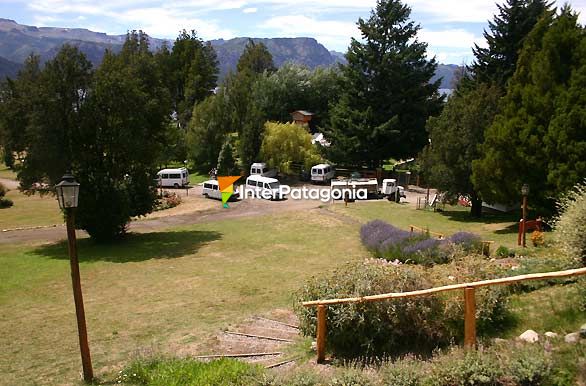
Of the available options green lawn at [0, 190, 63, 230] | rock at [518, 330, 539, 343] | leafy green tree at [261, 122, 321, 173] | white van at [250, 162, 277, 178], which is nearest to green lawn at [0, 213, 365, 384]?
rock at [518, 330, 539, 343]

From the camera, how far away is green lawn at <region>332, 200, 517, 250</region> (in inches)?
854

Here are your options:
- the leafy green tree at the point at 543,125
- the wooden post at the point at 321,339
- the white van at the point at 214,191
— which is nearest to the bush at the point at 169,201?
the white van at the point at 214,191

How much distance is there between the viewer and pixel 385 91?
43094 mm

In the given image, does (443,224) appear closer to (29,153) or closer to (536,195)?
(536,195)

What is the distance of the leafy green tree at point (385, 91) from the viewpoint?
42281 mm

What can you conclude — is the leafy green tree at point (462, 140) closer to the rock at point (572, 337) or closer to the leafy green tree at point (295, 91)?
the rock at point (572, 337)

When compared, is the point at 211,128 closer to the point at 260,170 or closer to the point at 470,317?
the point at 260,170

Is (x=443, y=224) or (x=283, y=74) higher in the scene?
(x=283, y=74)

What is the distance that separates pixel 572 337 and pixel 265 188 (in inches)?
1184

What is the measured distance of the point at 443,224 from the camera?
82.3 ft

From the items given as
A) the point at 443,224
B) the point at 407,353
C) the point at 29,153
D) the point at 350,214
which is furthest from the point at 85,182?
the point at 407,353

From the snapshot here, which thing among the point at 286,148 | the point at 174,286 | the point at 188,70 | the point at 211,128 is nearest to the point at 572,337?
the point at 174,286

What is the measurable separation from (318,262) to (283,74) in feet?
135

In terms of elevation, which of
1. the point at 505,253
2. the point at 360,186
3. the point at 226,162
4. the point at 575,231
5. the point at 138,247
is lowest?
the point at 138,247
